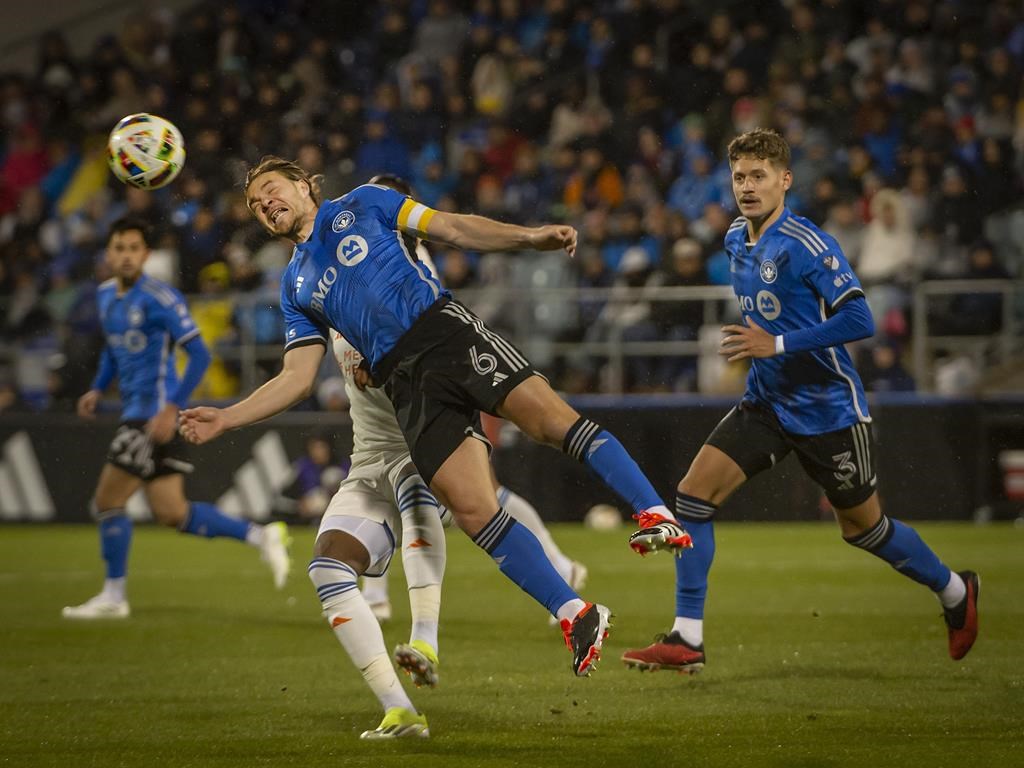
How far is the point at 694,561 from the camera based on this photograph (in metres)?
7.17

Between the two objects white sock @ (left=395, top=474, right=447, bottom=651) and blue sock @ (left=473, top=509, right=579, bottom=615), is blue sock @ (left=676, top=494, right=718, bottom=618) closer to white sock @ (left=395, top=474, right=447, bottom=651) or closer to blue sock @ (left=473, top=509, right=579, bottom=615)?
white sock @ (left=395, top=474, right=447, bottom=651)

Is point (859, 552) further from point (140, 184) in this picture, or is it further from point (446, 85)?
point (446, 85)

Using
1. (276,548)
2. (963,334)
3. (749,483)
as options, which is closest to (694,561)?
(276,548)

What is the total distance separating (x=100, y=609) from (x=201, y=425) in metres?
4.62

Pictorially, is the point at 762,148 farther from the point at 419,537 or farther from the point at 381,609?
the point at 381,609

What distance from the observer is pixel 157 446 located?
32.9 feet

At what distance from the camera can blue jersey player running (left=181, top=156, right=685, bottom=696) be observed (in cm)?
557

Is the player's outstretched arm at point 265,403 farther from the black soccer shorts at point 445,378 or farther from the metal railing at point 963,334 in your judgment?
the metal railing at point 963,334

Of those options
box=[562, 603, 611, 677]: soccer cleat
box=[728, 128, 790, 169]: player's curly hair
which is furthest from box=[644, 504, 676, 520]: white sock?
box=[728, 128, 790, 169]: player's curly hair

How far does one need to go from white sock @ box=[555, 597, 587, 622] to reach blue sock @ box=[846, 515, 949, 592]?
84.0 inches

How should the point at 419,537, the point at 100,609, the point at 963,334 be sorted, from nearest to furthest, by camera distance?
the point at 419,537
the point at 100,609
the point at 963,334

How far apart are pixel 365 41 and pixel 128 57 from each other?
347cm

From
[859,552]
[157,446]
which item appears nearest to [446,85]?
[859,552]

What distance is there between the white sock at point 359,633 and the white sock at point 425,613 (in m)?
0.44
